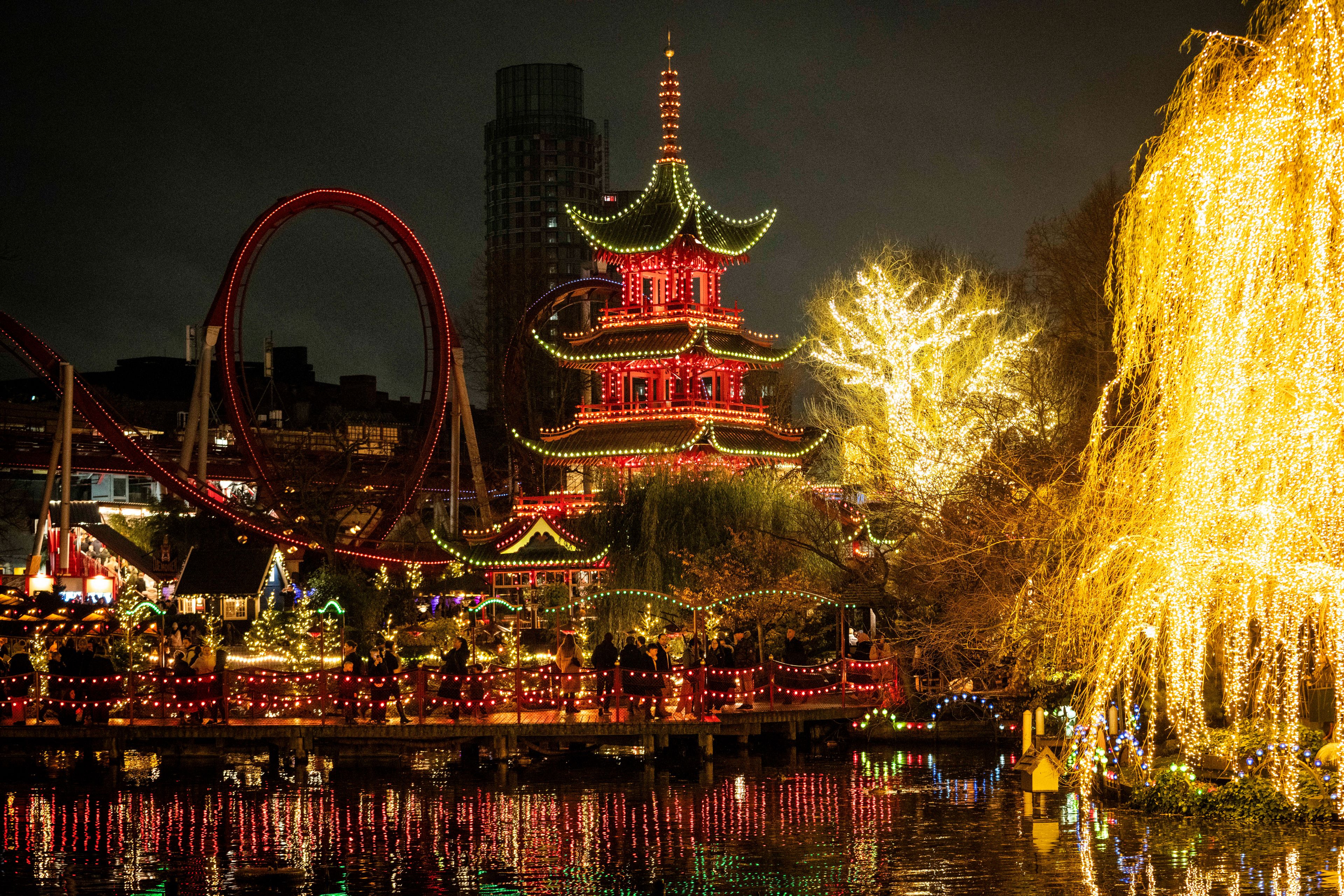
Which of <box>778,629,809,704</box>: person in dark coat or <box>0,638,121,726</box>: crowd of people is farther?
<box>778,629,809,704</box>: person in dark coat

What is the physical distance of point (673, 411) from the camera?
44.7 meters

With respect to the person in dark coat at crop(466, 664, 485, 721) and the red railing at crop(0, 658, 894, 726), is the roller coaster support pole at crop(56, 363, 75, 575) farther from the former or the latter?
the person in dark coat at crop(466, 664, 485, 721)

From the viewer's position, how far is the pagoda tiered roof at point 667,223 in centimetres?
4631

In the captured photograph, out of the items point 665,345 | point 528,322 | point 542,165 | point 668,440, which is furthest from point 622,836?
point 542,165

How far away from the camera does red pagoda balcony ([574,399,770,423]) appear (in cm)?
4466

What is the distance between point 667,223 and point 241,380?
46.4 feet

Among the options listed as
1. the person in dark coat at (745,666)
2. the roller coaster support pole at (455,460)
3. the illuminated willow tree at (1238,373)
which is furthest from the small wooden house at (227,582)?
the illuminated willow tree at (1238,373)

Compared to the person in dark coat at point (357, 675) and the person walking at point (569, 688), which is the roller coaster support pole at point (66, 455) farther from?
the person walking at point (569, 688)

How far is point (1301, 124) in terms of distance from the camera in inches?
515

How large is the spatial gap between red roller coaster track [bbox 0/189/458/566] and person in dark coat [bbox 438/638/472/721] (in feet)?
58.4

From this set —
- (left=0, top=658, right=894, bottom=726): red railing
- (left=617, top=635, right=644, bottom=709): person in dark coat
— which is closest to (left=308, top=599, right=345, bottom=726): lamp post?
(left=0, top=658, right=894, bottom=726): red railing

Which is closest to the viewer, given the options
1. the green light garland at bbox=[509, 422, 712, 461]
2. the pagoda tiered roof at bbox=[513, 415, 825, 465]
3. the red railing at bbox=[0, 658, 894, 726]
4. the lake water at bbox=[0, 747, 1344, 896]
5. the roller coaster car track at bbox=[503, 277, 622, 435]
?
the lake water at bbox=[0, 747, 1344, 896]

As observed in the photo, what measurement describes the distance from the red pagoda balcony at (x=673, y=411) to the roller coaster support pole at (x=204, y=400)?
10530 millimetres

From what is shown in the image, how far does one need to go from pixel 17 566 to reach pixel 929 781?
171 feet
